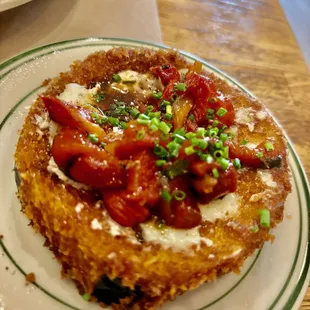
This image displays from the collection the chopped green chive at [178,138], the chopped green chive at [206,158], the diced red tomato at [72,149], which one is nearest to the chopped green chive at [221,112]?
the chopped green chive at [178,138]

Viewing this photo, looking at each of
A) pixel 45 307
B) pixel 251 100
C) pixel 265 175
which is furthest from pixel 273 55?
pixel 45 307

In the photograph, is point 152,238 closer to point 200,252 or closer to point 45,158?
point 200,252

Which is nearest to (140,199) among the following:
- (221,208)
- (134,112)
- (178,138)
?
(178,138)

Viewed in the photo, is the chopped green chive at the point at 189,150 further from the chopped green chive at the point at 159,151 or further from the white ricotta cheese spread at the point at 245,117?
the white ricotta cheese spread at the point at 245,117

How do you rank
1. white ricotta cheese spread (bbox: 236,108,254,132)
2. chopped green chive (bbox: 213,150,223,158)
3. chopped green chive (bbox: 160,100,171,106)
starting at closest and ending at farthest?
chopped green chive (bbox: 213,150,223,158) < chopped green chive (bbox: 160,100,171,106) < white ricotta cheese spread (bbox: 236,108,254,132)

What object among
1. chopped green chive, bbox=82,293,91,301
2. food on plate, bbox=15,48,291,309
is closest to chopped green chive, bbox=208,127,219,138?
food on plate, bbox=15,48,291,309

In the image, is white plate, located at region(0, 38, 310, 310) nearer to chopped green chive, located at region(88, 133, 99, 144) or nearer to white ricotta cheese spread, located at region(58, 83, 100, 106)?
white ricotta cheese spread, located at region(58, 83, 100, 106)
